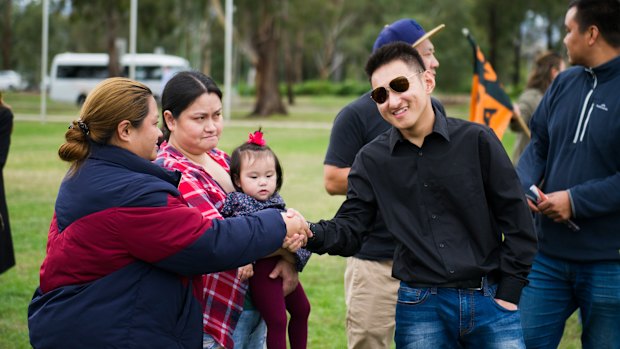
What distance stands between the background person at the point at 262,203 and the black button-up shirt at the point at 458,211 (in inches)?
23.2

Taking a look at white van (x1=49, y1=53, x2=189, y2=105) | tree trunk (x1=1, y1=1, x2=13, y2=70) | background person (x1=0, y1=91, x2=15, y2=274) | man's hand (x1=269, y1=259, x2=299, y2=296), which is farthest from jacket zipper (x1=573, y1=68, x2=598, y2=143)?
tree trunk (x1=1, y1=1, x2=13, y2=70)

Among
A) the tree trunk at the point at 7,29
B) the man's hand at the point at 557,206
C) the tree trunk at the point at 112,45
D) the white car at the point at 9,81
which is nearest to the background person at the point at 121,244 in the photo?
A: the man's hand at the point at 557,206

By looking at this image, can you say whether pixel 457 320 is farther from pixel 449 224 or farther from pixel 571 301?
pixel 571 301

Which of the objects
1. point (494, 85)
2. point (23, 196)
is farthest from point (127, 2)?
point (494, 85)

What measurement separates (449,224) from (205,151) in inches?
47.3

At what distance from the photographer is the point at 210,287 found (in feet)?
12.8

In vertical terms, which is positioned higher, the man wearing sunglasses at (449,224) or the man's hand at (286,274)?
the man wearing sunglasses at (449,224)

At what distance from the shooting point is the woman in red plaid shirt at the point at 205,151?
3.84m

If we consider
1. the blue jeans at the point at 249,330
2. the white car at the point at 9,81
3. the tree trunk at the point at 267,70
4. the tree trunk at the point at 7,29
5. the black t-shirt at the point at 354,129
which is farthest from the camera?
the white car at the point at 9,81

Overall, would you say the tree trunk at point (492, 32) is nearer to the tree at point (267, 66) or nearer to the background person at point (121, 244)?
the tree at point (267, 66)

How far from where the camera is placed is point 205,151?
392 cm

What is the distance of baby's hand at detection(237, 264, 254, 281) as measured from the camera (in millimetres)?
3818

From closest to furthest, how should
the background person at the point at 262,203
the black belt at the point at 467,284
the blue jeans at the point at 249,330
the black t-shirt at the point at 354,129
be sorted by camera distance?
the black belt at the point at 467,284 → the background person at the point at 262,203 → the blue jeans at the point at 249,330 → the black t-shirt at the point at 354,129

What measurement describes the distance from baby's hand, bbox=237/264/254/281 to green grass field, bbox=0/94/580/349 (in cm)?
303
